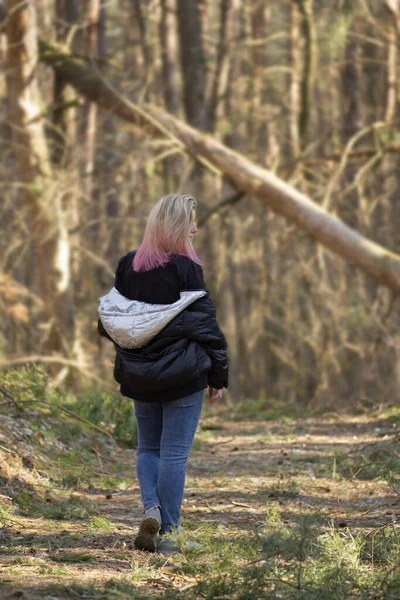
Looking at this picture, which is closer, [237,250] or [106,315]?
[106,315]

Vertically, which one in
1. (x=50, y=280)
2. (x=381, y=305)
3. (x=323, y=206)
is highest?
(x=323, y=206)

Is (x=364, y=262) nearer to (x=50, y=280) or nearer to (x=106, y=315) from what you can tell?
(x=50, y=280)

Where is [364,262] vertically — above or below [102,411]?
above

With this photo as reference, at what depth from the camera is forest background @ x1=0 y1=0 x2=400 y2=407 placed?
11.6 metres

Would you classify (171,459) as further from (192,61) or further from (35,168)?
(192,61)

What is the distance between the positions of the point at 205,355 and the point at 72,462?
2.36 m

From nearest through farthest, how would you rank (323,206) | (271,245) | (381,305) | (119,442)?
(119,442) → (323,206) → (381,305) → (271,245)

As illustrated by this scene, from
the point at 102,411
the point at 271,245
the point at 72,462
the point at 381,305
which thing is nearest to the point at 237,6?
the point at 271,245

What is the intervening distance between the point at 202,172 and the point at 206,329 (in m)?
9.71

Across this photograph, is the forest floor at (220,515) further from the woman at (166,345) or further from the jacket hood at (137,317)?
the jacket hood at (137,317)

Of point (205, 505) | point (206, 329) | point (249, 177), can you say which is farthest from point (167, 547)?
point (249, 177)

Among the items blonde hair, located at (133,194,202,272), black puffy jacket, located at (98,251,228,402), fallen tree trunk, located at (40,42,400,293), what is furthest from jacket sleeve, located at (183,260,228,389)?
fallen tree trunk, located at (40,42,400,293)

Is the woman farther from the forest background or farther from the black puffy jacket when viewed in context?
the forest background

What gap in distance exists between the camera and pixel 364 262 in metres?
10.7
